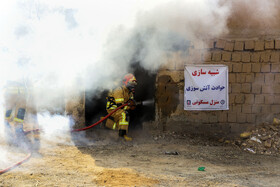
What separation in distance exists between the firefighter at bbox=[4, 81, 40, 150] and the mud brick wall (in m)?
2.81

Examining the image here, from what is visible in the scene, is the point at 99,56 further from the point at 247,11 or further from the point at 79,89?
the point at 247,11

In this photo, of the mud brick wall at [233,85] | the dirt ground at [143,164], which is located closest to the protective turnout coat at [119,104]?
the dirt ground at [143,164]

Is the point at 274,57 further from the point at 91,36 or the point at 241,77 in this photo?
the point at 91,36

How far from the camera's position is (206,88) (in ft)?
21.2

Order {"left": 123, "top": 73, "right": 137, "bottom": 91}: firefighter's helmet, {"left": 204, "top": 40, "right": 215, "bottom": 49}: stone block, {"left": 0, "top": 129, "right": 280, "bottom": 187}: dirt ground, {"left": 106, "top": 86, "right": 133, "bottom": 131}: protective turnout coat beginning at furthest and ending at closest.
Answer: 1. {"left": 204, "top": 40, "right": 215, "bottom": 49}: stone block
2. {"left": 123, "top": 73, "right": 137, "bottom": 91}: firefighter's helmet
3. {"left": 106, "top": 86, "right": 133, "bottom": 131}: protective turnout coat
4. {"left": 0, "top": 129, "right": 280, "bottom": 187}: dirt ground

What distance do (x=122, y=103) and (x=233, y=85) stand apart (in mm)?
2518

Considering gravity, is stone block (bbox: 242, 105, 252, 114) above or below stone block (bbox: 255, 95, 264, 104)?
below

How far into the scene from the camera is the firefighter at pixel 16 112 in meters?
5.40

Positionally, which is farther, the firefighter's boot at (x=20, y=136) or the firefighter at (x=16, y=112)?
the firefighter at (x=16, y=112)

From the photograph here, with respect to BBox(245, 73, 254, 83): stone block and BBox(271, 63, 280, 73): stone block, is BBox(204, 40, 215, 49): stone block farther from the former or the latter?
BBox(271, 63, 280, 73): stone block

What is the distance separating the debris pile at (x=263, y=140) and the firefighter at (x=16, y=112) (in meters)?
4.08

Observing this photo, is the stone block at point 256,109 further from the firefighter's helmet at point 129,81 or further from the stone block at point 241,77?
the firefighter's helmet at point 129,81

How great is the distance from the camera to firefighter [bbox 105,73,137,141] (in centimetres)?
612

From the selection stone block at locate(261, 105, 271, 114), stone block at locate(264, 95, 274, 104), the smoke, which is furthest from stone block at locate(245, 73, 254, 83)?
the smoke
